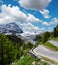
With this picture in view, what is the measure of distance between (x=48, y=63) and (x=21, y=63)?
6112mm

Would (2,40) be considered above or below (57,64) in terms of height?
above

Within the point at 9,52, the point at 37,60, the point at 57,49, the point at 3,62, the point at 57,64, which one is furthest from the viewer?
the point at 9,52

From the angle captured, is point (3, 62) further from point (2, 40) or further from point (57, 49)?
point (57, 49)

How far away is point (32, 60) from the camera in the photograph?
4181 centimetres

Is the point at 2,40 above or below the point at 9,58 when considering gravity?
above

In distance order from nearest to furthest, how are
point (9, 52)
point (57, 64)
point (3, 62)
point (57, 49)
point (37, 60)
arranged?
point (57, 64) → point (37, 60) → point (57, 49) → point (3, 62) → point (9, 52)

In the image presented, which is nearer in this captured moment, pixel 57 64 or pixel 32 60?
pixel 57 64

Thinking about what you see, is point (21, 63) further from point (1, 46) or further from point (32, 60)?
point (1, 46)

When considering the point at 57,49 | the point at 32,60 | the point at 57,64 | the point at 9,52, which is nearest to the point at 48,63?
the point at 57,64

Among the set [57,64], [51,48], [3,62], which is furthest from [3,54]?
[57,64]

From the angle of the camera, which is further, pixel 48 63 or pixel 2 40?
pixel 2 40

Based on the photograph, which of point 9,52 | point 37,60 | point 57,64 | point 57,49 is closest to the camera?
point 57,64

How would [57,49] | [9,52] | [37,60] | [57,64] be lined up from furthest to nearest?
[9,52], [57,49], [37,60], [57,64]

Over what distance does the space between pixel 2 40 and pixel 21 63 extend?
44.8 meters
